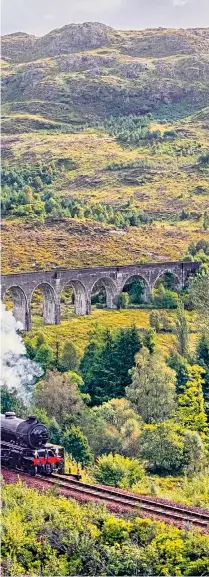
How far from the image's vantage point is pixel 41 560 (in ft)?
71.9

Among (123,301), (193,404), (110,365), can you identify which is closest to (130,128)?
(123,301)

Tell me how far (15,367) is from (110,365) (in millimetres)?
6715

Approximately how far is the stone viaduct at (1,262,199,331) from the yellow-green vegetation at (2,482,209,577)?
137ft

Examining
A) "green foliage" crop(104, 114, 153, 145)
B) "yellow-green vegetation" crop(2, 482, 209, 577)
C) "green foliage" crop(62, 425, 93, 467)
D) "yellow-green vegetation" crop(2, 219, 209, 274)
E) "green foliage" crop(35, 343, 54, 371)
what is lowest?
"yellow-green vegetation" crop(2, 482, 209, 577)

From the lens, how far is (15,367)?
131ft

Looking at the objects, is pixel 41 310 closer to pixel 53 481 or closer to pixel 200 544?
pixel 53 481

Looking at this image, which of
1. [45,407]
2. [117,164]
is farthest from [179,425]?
[117,164]

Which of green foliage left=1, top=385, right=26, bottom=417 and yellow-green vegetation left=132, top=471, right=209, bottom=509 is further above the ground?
green foliage left=1, top=385, right=26, bottom=417

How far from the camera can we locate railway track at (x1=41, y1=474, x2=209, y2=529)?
78.9 feet

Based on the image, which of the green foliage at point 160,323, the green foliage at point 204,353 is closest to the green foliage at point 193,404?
the green foliage at point 204,353

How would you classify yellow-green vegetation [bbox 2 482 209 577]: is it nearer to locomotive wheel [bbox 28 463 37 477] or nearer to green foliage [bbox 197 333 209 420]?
locomotive wheel [bbox 28 463 37 477]

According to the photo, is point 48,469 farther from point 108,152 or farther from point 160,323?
point 108,152

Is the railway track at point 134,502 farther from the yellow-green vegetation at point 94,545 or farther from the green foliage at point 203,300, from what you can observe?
the green foliage at point 203,300

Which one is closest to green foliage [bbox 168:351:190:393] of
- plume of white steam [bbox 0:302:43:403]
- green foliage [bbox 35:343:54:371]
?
green foliage [bbox 35:343:54:371]
